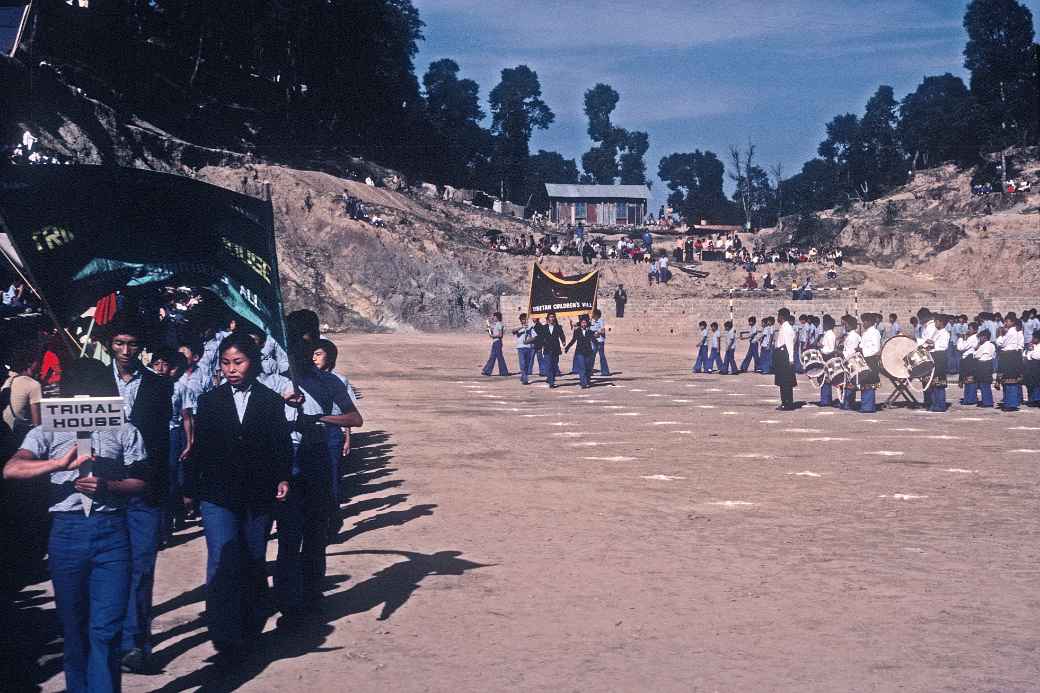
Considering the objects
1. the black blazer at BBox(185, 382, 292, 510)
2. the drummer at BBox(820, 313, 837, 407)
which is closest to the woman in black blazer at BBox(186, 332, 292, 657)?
the black blazer at BBox(185, 382, 292, 510)

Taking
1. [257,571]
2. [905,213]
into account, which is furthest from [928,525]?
[905,213]

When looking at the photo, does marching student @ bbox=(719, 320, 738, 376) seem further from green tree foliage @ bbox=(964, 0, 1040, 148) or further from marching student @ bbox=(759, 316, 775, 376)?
green tree foliage @ bbox=(964, 0, 1040, 148)

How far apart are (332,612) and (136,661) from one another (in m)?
1.59

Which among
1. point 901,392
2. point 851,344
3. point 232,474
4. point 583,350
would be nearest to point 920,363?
point 901,392

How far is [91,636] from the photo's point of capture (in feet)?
17.5

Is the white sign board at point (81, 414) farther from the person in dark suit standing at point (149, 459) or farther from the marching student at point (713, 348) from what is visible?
the marching student at point (713, 348)

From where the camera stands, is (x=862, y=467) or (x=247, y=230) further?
(x=862, y=467)

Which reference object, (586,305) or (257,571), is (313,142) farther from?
(257,571)

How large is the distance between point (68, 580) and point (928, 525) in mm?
8232

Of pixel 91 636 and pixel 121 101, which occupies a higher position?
pixel 121 101

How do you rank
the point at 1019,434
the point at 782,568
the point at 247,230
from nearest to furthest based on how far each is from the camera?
1. the point at 247,230
2. the point at 782,568
3. the point at 1019,434

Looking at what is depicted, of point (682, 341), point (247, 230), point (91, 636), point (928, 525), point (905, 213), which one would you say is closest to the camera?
point (91, 636)

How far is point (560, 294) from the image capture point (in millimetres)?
30922

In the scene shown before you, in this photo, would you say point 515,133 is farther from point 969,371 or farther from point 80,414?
point 80,414
